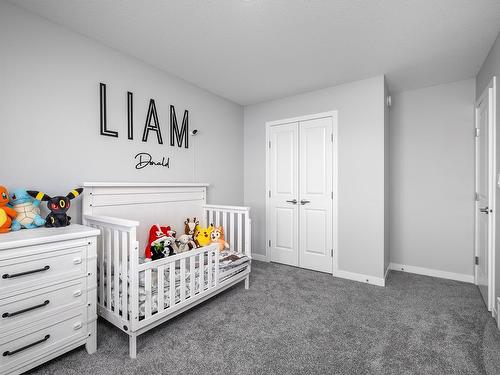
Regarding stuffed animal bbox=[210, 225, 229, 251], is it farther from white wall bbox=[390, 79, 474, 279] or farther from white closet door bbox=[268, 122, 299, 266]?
white wall bbox=[390, 79, 474, 279]

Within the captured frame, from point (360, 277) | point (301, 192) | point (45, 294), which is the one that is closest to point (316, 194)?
point (301, 192)

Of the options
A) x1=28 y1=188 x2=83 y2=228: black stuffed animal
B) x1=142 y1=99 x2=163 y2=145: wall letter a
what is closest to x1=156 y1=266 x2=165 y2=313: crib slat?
x1=28 y1=188 x2=83 y2=228: black stuffed animal

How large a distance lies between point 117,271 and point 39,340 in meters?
0.50

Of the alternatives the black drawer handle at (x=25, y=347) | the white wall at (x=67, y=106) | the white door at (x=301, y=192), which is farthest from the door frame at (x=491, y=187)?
the black drawer handle at (x=25, y=347)

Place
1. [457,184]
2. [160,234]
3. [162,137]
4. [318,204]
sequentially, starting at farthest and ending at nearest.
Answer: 1. [318,204]
2. [457,184]
3. [162,137]
4. [160,234]

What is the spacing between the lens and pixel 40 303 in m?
1.43

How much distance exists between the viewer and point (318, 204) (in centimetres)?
326

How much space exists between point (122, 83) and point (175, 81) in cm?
65

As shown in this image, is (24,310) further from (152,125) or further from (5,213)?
(152,125)

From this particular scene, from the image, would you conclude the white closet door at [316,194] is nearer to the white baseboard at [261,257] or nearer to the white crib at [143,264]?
the white baseboard at [261,257]

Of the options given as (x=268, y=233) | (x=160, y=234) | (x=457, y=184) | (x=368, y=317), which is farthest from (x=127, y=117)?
(x=457, y=184)

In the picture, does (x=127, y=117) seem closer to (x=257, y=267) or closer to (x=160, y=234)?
(x=160, y=234)

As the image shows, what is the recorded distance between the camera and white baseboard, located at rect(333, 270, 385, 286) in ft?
9.22

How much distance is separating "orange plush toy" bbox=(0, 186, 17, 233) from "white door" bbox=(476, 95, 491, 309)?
11.7 ft
